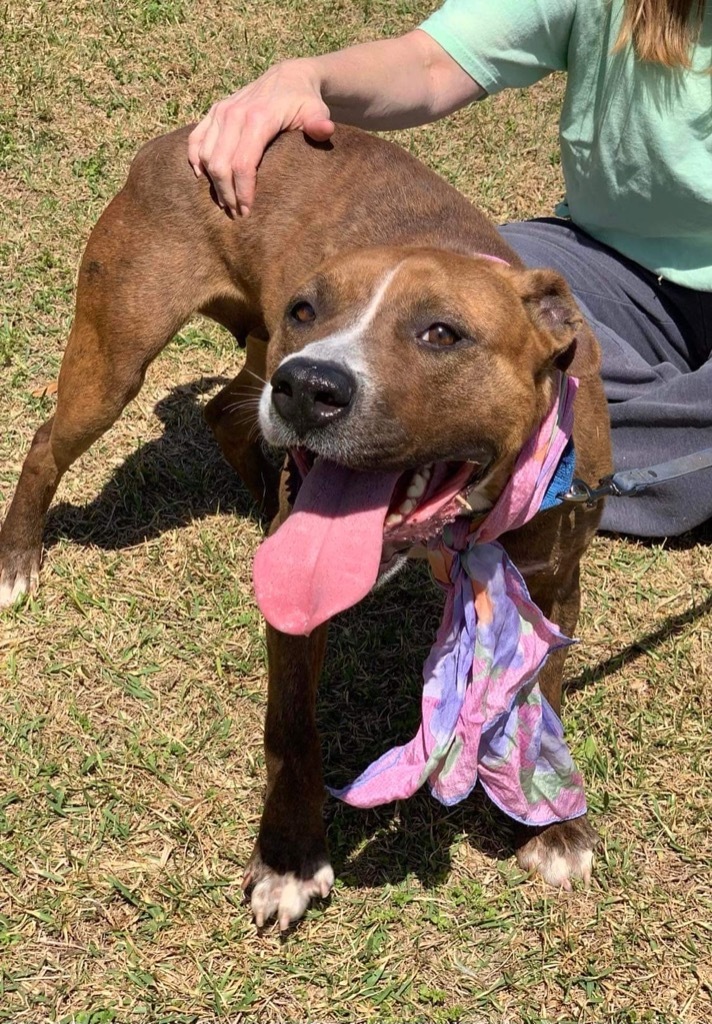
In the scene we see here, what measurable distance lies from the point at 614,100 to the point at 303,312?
203 cm

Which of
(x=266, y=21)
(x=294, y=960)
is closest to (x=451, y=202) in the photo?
(x=294, y=960)

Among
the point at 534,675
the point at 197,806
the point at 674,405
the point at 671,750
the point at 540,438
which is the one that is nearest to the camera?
the point at 540,438

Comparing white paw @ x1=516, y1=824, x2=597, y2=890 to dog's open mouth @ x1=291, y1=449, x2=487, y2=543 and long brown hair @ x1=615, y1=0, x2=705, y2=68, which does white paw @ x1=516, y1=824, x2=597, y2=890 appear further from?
long brown hair @ x1=615, y1=0, x2=705, y2=68

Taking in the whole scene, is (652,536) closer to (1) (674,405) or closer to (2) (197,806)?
(1) (674,405)

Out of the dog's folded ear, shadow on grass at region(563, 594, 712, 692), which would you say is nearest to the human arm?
the dog's folded ear

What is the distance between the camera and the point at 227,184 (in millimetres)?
3852

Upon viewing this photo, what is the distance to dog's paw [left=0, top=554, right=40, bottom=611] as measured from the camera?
434 cm

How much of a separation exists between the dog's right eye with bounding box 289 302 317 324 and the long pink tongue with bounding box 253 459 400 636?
1.44ft

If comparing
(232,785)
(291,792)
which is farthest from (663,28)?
(232,785)

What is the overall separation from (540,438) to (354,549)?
66cm

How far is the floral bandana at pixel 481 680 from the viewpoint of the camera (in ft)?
10.3

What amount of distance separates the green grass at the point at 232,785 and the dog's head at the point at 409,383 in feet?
4.26

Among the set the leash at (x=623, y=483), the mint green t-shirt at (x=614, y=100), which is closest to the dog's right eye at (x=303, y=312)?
the leash at (x=623, y=483)

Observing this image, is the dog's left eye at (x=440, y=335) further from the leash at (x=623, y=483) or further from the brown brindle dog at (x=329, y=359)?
the leash at (x=623, y=483)
